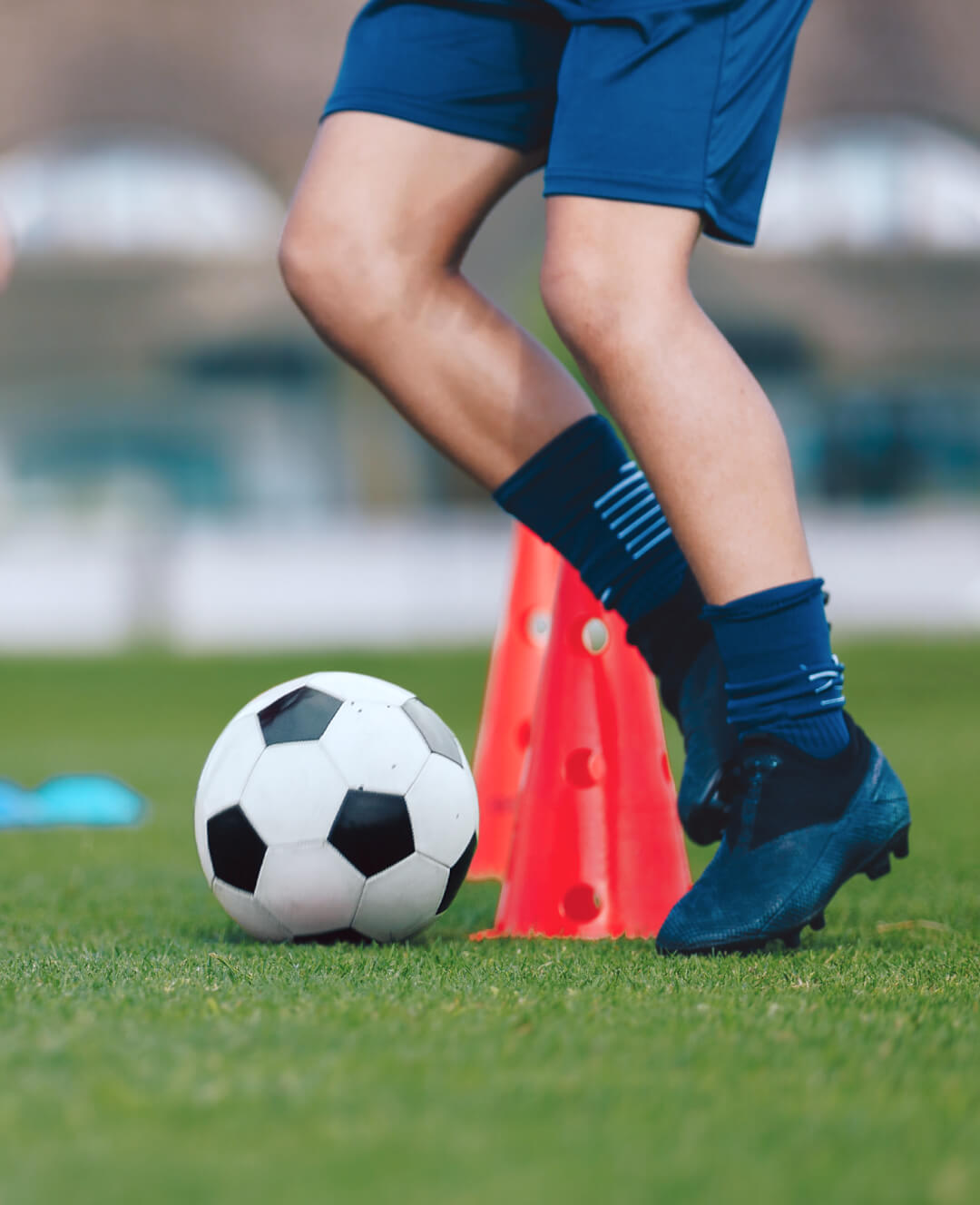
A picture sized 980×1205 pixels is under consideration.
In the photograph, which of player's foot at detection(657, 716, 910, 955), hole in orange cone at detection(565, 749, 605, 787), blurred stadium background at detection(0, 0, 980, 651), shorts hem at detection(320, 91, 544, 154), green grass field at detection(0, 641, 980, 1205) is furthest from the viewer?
blurred stadium background at detection(0, 0, 980, 651)

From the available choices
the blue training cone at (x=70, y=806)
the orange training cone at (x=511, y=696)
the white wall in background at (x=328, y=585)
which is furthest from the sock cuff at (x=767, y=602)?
the white wall in background at (x=328, y=585)

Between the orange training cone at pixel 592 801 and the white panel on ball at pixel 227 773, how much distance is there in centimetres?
34

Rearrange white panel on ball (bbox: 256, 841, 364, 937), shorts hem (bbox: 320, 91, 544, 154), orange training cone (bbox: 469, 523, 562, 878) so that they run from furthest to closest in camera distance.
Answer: orange training cone (bbox: 469, 523, 562, 878) < shorts hem (bbox: 320, 91, 544, 154) < white panel on ball (bbox: 256, 841, 364, 937)

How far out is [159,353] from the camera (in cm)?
2286

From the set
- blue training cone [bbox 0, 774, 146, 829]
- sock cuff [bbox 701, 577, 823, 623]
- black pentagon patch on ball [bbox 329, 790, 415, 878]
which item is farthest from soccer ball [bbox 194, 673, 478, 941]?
blue training cone [bbox 0, 774, 146, 829]

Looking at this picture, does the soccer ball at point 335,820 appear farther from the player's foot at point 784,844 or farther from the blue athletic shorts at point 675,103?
the blue athletic shorts at point 675,103

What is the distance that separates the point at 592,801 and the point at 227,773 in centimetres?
44

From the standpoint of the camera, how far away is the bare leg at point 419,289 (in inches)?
68.0

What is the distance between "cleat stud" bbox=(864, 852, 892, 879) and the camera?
1605 mm

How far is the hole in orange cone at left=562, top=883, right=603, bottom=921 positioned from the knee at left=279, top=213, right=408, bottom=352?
2.28 feet

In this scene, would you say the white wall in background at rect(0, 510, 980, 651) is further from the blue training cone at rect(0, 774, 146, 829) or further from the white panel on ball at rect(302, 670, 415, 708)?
the white panel on ball at rect(302, 670, 415, 708)

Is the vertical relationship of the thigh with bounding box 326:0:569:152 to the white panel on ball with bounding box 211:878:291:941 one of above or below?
above

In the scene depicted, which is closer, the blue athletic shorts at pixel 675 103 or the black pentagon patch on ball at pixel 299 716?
the blue athletic shorts at pixel 675 103

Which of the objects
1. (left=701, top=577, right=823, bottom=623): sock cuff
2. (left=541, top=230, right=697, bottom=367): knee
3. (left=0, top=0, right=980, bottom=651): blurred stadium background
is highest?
(left=0, top=0, right=980, bottom=651): blurred stadium background
